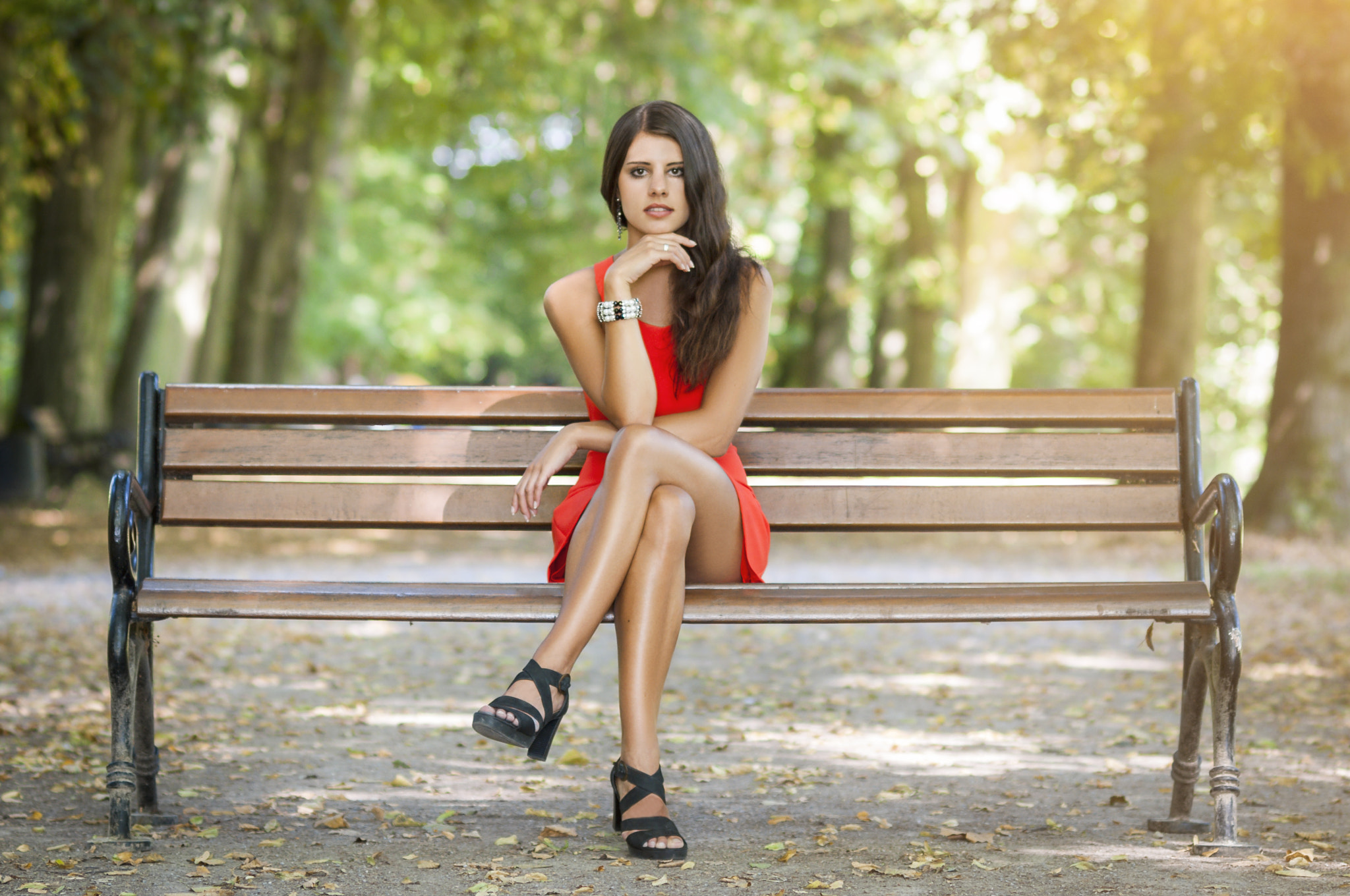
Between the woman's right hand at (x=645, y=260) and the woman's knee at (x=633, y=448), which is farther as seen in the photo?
the woman's right hand at (x=645, y=260)

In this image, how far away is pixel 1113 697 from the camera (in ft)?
19.5

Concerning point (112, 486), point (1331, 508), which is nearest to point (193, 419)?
point (112, 486)

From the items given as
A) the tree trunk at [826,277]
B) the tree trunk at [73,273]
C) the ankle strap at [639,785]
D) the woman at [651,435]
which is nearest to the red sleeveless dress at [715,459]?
the woman at [651,435]

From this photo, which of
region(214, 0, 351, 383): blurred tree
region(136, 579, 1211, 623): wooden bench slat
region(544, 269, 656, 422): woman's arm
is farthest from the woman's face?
region(214, 0, 351, 383): blurred tree

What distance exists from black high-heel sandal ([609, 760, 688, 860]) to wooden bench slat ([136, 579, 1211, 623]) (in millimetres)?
380

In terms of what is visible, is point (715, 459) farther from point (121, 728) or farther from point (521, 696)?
point (121, 728)

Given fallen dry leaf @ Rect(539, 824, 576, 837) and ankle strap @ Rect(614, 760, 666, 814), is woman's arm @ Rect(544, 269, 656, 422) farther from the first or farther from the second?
fallen dry leaf @ Rect(539, 824, 576, 837)

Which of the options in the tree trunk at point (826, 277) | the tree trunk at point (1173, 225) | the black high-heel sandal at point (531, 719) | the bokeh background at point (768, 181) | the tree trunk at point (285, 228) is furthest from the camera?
the tree trunk at point (826, 277)

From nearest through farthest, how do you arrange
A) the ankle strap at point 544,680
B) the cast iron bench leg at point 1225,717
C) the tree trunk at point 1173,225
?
the ankle strap at point 544,680
the cast iron bench leg at point 1225,717
the tree trunk at point 1173,225

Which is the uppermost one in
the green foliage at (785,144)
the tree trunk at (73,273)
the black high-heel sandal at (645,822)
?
the green foliage at (785,144)

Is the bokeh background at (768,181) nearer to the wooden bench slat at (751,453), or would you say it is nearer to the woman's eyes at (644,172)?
the wooden bench slat at (751,453)

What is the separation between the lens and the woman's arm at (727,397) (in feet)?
13.0

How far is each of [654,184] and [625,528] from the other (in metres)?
1.00

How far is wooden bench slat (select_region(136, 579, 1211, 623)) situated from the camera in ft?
11.5
